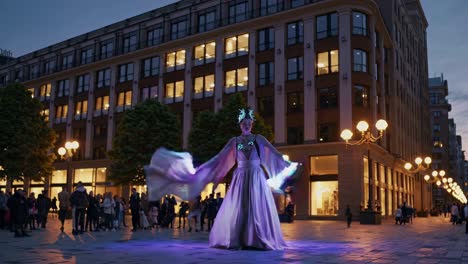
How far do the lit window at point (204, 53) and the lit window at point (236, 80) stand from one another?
9.28ft

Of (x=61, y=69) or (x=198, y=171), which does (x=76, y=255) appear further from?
(x=61, y=69)

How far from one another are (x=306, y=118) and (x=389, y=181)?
1345 cm

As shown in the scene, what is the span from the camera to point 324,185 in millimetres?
41281

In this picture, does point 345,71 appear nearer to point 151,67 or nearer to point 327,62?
point 327,62

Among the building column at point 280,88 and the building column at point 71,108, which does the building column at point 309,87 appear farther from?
the building column at point 71,108

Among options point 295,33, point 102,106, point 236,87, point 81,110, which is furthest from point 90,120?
point 295,33

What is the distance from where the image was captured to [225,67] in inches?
1887

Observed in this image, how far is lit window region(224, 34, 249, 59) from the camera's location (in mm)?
47219

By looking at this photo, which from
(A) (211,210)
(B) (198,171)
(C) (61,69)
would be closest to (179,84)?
(C) (61,69)

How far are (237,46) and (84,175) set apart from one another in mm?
23780

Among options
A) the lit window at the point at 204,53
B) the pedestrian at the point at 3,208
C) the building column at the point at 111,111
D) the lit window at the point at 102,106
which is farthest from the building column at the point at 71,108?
the pedestrian at the point at 3,208

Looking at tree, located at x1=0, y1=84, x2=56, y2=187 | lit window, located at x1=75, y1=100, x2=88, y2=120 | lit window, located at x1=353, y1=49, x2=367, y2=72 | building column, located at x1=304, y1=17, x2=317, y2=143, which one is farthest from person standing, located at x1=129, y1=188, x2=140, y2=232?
lit window, located at x1=75, y1=100, x2=88, y2=120

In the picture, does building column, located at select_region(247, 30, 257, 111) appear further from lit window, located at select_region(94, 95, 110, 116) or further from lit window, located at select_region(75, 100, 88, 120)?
lit window, located at select_region(75, 100, 88, 120)

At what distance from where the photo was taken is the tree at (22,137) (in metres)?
35.2
